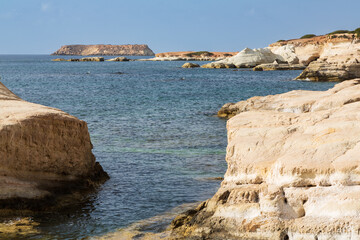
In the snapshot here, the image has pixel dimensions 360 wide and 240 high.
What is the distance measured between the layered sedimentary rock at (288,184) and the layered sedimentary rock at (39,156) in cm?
429

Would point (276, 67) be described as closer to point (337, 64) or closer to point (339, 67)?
point (337, 64)

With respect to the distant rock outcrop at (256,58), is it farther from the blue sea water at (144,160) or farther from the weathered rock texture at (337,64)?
the blue sea water at (144,160)

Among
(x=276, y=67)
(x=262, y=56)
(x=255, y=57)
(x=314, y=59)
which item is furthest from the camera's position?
(x=255, y=57)

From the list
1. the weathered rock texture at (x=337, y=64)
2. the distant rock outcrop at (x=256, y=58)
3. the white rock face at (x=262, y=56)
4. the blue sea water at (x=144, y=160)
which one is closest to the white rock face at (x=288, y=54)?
the white rock face at (x=262, y=56)

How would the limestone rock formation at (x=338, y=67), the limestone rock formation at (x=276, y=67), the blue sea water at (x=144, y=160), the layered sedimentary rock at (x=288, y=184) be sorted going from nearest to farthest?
the layered sedimentary rock at (x=288, y=184) < the blue sea water at (x=144, y=160) < the limestone rock formation at (x=338, y=67) < the limestone rock formation at (x=276, y=67)

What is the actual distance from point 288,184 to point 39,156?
24.5 ft

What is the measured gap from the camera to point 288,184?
1061 cm

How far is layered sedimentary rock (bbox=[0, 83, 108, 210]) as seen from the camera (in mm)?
13883

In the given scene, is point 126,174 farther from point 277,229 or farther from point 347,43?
point 347,43

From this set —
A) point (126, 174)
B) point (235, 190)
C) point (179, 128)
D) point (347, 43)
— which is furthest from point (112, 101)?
point (347, 43)

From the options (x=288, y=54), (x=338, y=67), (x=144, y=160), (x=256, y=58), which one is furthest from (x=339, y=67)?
(x=256, y=58)

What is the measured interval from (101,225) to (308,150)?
5781mm

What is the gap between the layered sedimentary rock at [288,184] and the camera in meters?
Result: 9.88

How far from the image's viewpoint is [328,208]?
9.85 meters
